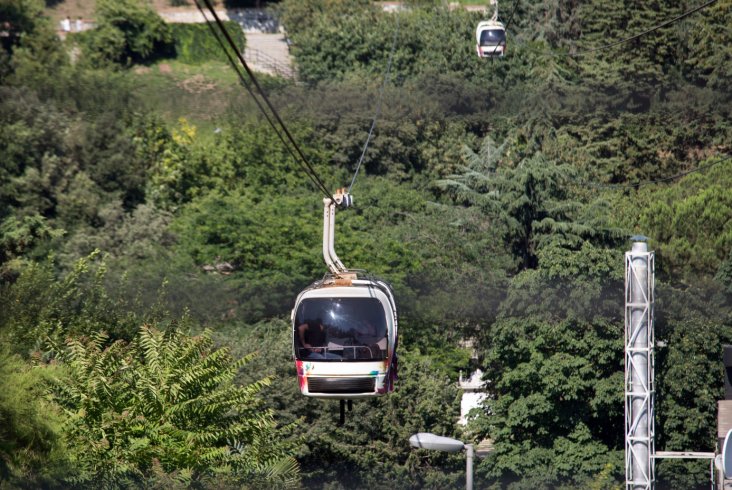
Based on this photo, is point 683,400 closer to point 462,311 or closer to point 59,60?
point 462,311

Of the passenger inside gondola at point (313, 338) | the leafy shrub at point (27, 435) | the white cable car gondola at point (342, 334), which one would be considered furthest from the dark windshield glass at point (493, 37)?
the leafy shrub at point (27, 435)

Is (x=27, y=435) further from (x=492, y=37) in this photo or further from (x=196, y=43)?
(x=196, y=43)

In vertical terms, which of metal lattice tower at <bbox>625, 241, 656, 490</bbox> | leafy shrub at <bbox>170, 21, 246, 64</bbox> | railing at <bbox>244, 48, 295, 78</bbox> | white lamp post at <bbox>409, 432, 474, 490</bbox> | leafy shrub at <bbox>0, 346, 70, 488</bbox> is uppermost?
leafy shrub at <bbox>170, 21, 246, 64</bbox>

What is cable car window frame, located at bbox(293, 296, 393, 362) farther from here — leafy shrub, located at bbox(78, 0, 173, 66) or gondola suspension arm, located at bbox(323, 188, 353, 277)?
leafy shrub, located at bbox(78, 0, 173, 66)

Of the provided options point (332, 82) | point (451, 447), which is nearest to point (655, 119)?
point (332, 82)

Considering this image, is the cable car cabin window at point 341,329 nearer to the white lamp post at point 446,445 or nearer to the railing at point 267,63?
the white lamp post at point 446,445

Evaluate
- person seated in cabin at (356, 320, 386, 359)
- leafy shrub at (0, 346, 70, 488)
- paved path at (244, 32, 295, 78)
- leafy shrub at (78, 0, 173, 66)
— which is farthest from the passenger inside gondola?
leafy shrub at (78, 0, 173, 66)
